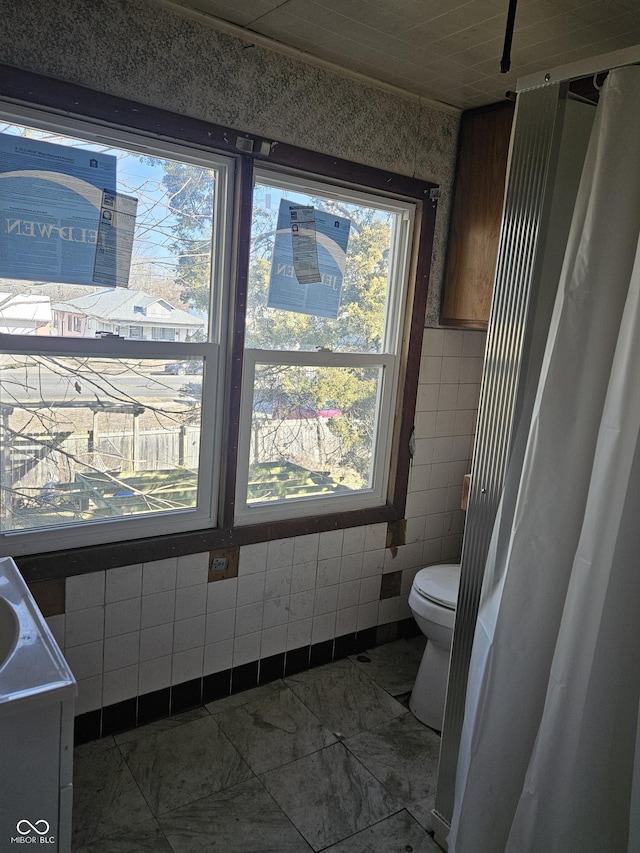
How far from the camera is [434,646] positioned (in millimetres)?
2494

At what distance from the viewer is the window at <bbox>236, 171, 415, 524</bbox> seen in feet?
7.91

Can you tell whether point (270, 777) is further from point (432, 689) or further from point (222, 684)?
point (432, 689)

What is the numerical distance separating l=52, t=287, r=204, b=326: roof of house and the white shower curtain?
1304 millimetres

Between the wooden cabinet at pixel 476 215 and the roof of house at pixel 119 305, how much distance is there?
120cm

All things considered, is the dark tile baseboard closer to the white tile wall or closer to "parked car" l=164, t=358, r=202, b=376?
the white tile wall

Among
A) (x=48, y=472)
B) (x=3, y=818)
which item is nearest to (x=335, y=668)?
(x=48, y=472)

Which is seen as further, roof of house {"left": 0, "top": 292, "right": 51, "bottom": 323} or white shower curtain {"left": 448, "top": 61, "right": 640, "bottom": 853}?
roof of house {"left": 0, "top": 292, "right": 51, "bottom": 323}

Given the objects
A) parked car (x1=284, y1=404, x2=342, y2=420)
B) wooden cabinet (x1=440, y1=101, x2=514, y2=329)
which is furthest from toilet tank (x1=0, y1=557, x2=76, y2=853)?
wooden cabinet (x1=440, y1=101, x2=514, y2=329)

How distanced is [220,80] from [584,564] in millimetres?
1837

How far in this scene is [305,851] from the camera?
1824mm

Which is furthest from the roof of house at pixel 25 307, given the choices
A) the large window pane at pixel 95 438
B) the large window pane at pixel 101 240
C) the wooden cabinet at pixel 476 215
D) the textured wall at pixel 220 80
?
the wooden cabinet at pixel 476 215

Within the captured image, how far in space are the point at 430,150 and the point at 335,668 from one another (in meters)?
2.20

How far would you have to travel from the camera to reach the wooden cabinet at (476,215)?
2543mm

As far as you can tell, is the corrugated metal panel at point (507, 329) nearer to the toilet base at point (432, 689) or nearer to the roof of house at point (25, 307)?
the toilet base at point (432, 689)
